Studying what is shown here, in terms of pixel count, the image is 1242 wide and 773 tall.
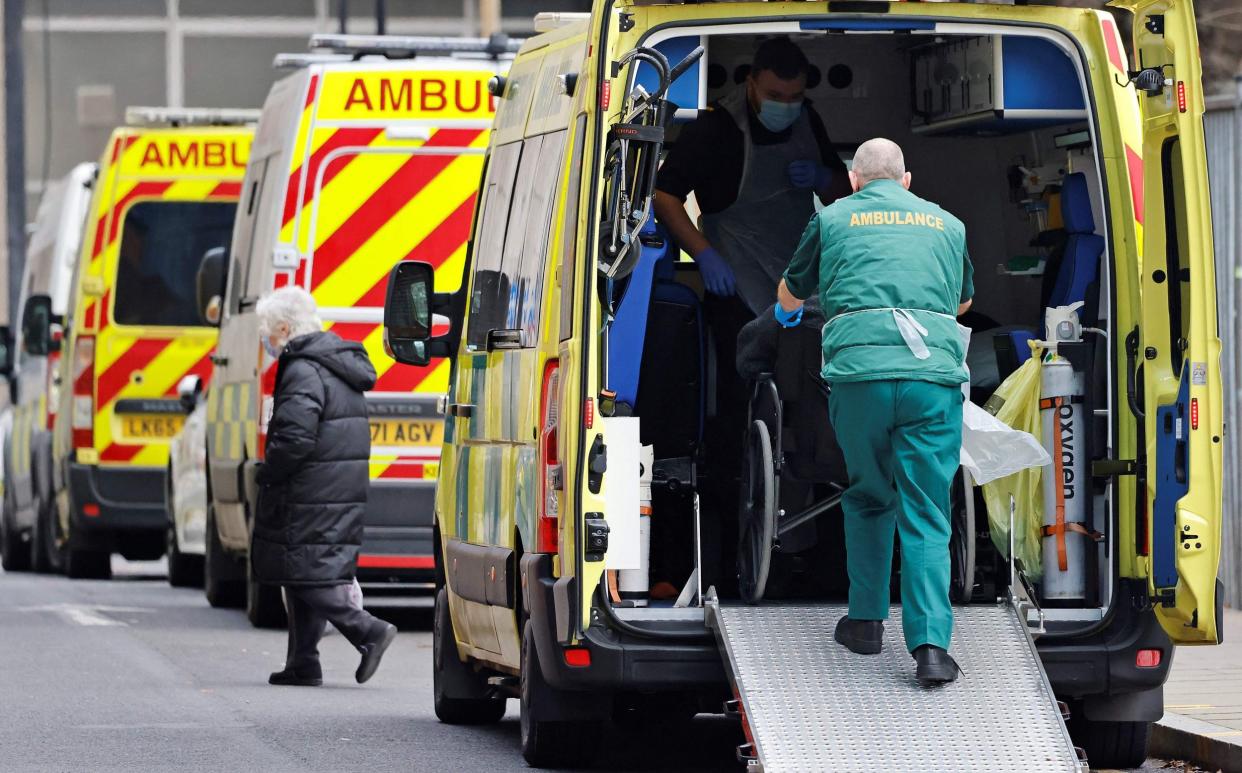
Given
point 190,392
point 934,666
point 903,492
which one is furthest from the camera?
point 190,392

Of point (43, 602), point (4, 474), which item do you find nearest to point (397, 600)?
point (43, 602)

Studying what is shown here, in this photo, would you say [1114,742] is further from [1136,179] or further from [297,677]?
[297,677]

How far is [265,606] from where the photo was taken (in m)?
14.6

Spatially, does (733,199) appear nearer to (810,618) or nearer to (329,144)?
(810,618)

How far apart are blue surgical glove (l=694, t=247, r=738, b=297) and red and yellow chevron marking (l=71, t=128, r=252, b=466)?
9103mm

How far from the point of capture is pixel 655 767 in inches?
348

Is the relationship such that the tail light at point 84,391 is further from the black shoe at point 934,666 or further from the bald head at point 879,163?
the black shoe at point 934,666

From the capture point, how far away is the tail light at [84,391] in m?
18.0

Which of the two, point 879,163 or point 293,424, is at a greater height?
point 879,163

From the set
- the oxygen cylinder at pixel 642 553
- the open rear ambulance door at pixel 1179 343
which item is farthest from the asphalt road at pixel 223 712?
the open rear ambulance door at pixel 1179 343

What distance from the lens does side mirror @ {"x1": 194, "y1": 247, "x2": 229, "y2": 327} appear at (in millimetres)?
15641

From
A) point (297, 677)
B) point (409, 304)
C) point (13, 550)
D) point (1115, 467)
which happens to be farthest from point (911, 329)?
point (13, 550)

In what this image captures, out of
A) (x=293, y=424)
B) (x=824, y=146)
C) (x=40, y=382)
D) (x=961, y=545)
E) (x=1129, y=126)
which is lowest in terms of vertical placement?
(x=961, y=545)

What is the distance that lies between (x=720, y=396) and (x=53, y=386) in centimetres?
1174
